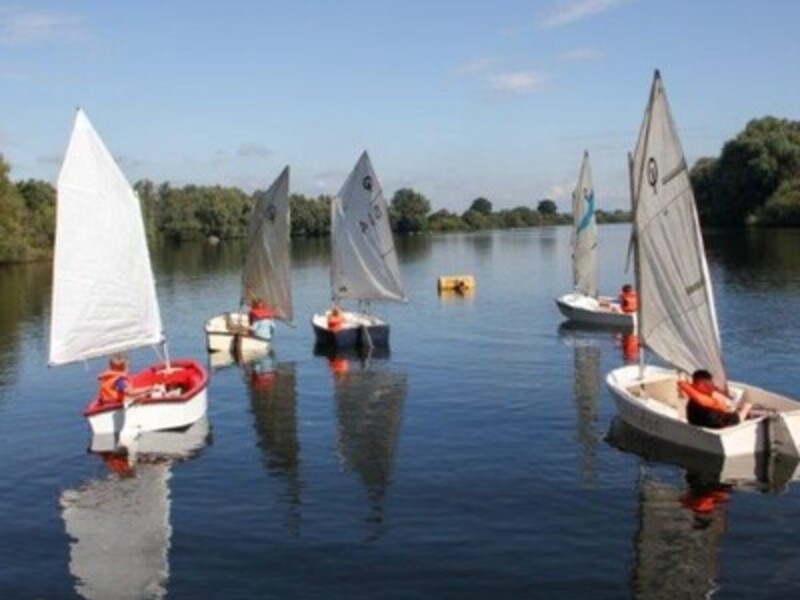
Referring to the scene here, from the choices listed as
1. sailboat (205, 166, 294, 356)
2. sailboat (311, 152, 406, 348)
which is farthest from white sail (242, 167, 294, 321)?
sailboat (311, 152, 406, 348)

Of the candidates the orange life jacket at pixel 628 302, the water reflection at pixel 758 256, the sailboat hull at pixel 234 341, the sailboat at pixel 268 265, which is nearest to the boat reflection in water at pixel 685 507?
the sailboat hull at pixel 234 341

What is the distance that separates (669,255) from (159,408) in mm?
15662

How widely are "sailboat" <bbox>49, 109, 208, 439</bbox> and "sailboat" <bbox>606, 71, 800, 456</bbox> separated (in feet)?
45.5

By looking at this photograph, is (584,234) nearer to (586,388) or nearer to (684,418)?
(586,388)

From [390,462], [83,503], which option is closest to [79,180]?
[83,503]

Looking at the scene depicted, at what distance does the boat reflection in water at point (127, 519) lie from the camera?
58.0 ft

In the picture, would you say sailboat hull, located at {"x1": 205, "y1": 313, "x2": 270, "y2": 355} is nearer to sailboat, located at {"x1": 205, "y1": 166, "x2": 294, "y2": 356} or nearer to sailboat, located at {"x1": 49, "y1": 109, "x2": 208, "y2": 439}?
sailboat, located at {"x1": 205, "y1": 166, "x2": 294, "y2": 356}

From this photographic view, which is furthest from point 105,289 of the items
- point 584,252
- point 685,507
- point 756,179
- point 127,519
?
point 756,179

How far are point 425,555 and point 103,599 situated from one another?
A: 19.7 feet

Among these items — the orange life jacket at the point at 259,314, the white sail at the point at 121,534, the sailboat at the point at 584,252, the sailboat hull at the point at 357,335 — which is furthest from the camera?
the sailboat at the point at 584,252

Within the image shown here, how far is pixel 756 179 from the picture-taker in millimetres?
153875

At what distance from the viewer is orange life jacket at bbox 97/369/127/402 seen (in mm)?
27078

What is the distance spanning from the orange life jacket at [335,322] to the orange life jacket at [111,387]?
1857cm

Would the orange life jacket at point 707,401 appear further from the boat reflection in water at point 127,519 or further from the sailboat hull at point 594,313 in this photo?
the sailboat hull at point 594,313
